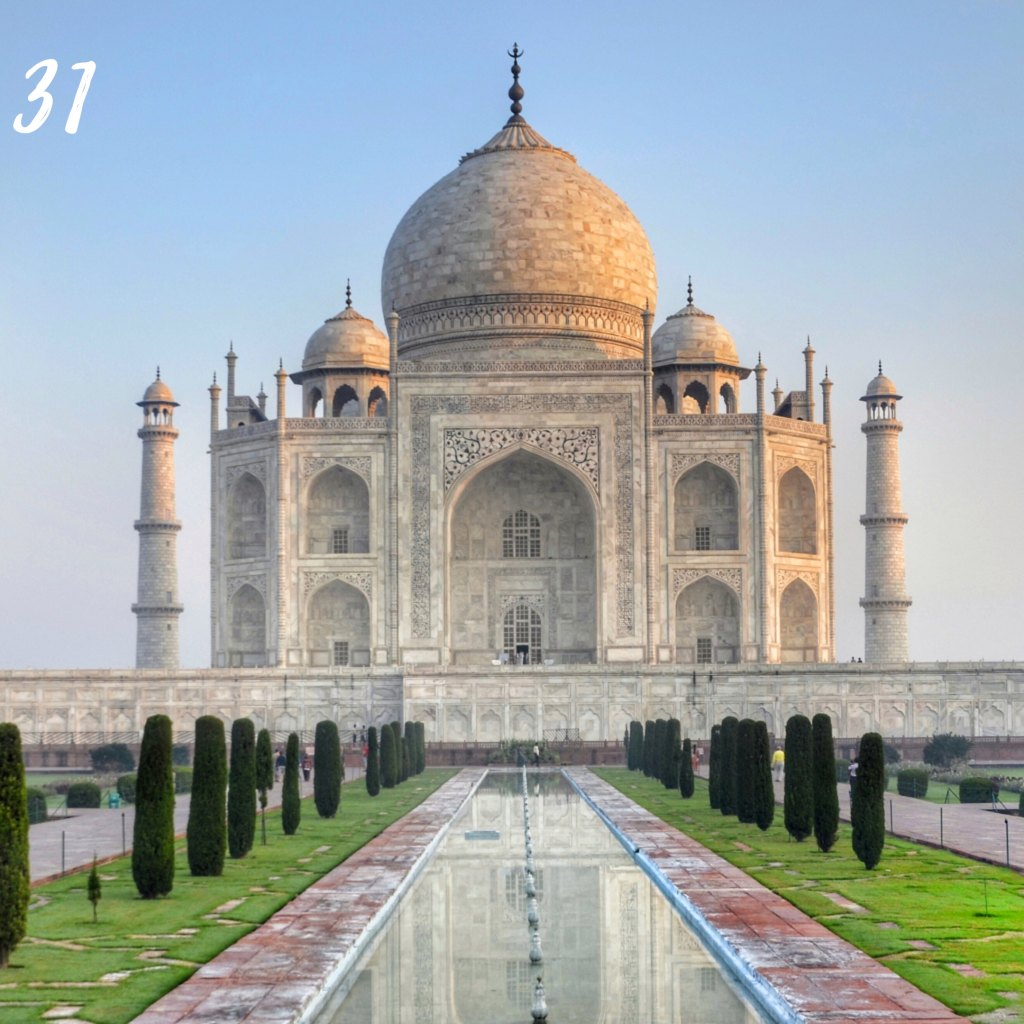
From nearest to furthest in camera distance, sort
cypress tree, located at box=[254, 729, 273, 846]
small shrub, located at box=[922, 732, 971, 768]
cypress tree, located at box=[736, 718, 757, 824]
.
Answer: cypress tree, located at box=[254, 729, 273, 846], cypress tree, located at box=[736, 718, 757, 824], small shrub, located at box=[922, 732, 971, 768]

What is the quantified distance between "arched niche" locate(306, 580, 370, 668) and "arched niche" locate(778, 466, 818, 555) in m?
9.87

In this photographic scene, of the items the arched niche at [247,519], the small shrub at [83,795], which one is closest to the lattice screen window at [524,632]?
the arched niche at [247,519]

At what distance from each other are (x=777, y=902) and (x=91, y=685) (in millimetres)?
21899

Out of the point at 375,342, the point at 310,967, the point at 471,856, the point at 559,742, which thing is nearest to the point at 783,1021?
the point at 310,967

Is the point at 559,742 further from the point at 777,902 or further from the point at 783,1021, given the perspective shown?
the point at 783,1021

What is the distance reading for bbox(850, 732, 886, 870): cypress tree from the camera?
1212cm

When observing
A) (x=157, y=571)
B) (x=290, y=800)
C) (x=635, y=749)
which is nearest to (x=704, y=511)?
(x=635, y=749)

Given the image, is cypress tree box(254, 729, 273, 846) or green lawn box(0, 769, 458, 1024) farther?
cypress tree box(254, 729, 273, 846)

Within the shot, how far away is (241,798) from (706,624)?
21.7m

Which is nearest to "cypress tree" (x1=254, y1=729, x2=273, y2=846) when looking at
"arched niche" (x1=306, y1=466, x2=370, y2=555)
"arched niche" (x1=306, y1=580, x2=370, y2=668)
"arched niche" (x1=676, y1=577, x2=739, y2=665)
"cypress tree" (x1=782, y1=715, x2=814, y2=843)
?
"cypress tree" (x1=782, y1=715, x2=814, y2=843)

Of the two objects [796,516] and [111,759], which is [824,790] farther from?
[796,516]

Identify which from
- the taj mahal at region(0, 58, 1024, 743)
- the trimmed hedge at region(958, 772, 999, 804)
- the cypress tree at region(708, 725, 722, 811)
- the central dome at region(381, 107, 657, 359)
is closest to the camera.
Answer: the cypress tree at region(708, 725, 722, 811)

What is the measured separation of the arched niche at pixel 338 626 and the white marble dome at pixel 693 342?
963cm

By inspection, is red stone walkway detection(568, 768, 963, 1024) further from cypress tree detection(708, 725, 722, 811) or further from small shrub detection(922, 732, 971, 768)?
small shrub detection(922, 732, 971, 768)
